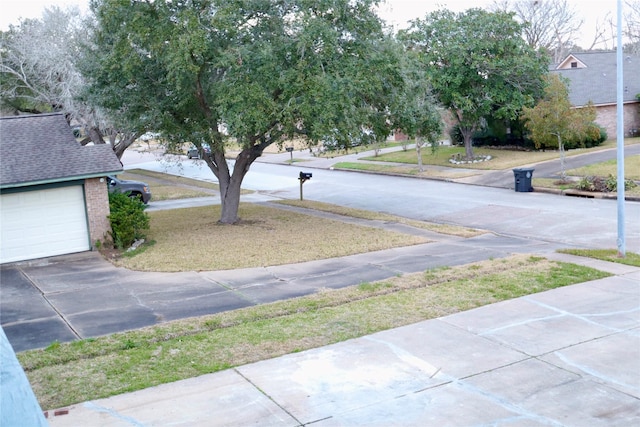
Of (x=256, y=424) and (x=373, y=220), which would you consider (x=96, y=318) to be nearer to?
(x=256, y=424)

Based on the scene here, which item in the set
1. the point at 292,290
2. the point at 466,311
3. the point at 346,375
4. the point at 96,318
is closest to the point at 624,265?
the point at 466,311

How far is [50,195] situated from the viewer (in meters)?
17.8

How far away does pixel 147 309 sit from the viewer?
39.2 ft

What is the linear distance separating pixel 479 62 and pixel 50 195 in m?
23.5

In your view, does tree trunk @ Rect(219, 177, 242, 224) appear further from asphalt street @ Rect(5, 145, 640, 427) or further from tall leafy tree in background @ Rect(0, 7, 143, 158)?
tall leafy tree in background @ Rect(0, 7, 143, 158)

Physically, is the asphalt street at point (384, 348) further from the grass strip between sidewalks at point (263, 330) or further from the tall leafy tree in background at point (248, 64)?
the tall leafy tree in background at point (248, 64)

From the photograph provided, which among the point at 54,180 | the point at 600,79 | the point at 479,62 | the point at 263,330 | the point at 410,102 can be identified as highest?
the point at 479,62

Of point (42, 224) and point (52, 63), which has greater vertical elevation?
point (52, 63)

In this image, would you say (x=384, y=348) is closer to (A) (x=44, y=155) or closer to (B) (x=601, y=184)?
(A) (x=44, y=155)

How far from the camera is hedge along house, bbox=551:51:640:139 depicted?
38.4 metres

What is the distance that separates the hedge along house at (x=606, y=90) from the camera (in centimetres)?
3838

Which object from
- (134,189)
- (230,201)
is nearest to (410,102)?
(230,201)

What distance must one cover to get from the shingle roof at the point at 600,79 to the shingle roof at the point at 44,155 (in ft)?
92.5

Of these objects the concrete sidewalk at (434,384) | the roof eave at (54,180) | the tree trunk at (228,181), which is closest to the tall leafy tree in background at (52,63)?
the tree trunk at (228,181)
